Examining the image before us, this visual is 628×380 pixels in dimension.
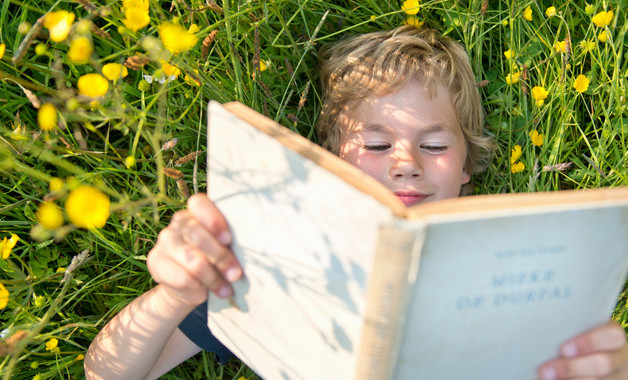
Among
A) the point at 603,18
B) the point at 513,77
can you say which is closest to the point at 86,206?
the point at 513,77

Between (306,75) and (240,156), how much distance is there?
787mm

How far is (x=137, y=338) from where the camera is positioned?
1.05m

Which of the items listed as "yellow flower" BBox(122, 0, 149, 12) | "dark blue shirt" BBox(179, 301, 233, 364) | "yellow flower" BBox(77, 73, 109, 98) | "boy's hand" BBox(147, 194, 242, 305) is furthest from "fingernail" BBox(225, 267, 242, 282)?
"yellow flower" BBox(122, 0, 149, 12)

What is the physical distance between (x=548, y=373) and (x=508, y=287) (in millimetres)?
239

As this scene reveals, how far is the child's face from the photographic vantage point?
1.16 m

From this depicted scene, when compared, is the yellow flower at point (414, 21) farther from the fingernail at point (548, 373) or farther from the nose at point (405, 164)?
the fingernail at point (548, 373)

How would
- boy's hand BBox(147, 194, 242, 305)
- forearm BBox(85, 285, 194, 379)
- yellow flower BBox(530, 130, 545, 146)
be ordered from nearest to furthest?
boy's hand BBox(147, 194, 242, 305) → forearm BBox(85, 285, 194, 379) → yellow flower BBox(530, 130, 545, 146)

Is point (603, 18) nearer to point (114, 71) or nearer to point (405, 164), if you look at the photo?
point (405, 164)

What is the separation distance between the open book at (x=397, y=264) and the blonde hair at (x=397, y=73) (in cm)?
64

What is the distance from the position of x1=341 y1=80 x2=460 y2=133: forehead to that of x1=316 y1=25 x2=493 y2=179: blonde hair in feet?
0.05

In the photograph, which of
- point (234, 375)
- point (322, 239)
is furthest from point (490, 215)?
point (234, 375)

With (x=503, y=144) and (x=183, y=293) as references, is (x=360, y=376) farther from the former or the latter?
(x=503, y=144)

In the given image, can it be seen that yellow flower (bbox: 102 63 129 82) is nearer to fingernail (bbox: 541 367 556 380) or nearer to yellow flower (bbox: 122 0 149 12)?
yellow flower (bbox: 122 0 149 12)

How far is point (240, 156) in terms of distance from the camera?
0.71 m
